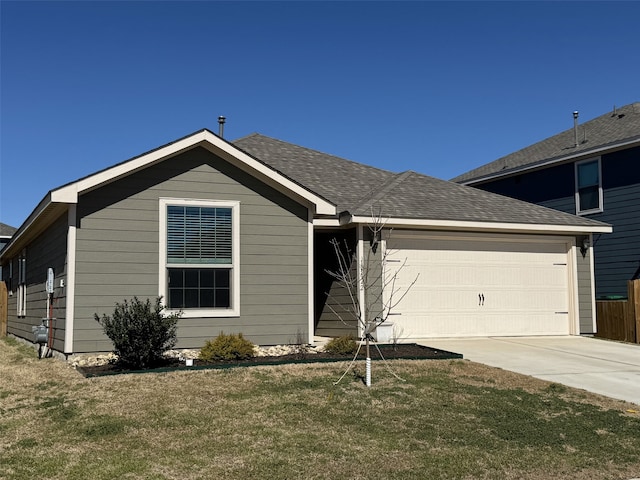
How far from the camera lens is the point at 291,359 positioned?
426 inches

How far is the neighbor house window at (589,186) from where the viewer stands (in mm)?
18516

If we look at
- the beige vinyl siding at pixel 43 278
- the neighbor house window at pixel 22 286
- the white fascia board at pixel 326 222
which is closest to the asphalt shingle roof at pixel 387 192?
the white fascia board at pixel 326 222

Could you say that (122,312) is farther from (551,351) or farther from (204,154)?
(551,351)

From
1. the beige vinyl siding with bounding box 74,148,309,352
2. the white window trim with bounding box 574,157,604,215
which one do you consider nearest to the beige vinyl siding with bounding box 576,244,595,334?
the white window trim with bounding box 574,157,604,215

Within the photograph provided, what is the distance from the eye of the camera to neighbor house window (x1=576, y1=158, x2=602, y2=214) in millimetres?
18516

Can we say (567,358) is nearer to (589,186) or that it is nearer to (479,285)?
(479,285)

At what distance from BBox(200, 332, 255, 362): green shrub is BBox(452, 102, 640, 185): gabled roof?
1228cm

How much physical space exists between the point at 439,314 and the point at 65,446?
9678mm

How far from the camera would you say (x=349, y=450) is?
6.34 meters

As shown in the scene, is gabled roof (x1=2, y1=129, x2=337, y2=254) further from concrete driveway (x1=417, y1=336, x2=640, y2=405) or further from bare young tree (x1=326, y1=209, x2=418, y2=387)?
concrete driveway (x1=417, y1=336, x2=640, y2=405)

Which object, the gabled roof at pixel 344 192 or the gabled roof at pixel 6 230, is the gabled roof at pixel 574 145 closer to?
the gabled roof at pixel 344 192

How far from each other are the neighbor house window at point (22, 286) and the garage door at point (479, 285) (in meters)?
A: 10.2

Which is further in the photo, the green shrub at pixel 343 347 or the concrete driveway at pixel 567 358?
the green shrub at pixel 343 347

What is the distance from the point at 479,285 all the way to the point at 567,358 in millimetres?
3302
